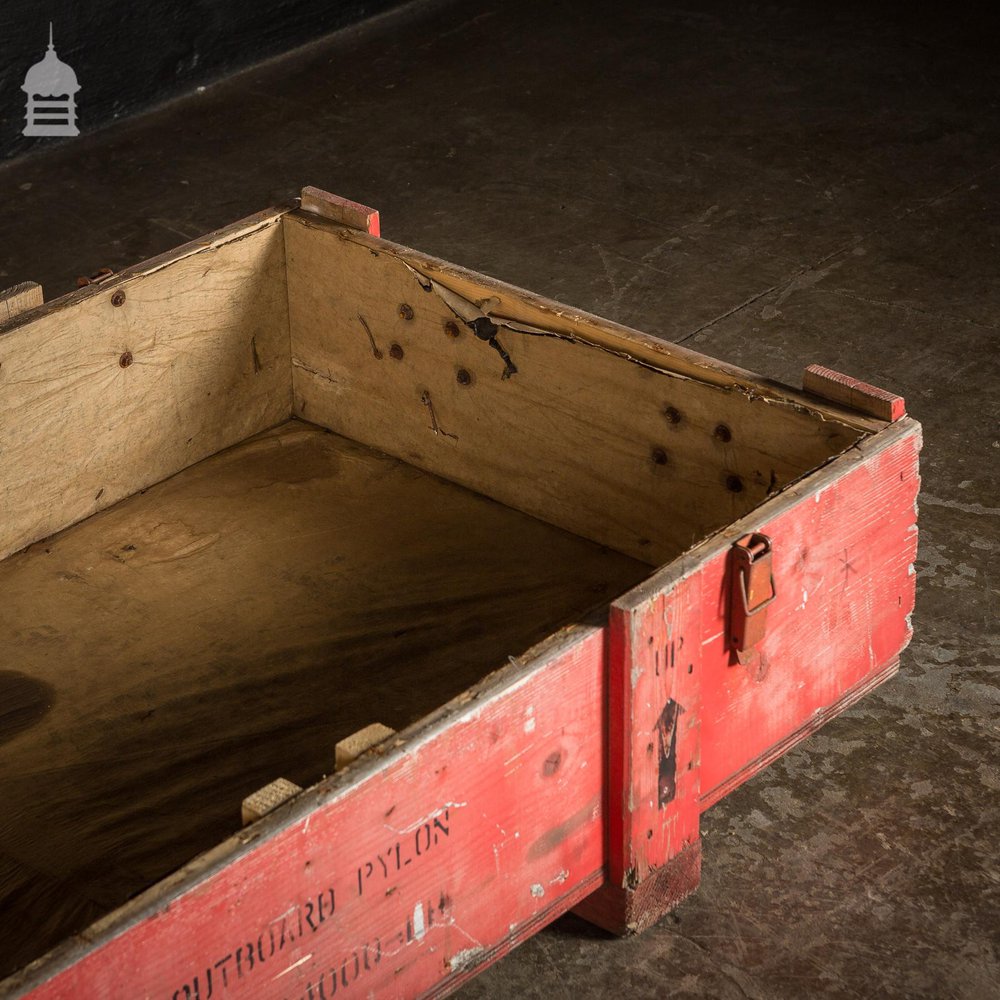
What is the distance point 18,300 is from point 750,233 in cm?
265

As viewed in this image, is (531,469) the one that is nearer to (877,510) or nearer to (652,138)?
(877,510)

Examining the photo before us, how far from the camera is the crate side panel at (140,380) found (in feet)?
12.0

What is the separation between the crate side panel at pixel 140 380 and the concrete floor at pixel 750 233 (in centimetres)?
141

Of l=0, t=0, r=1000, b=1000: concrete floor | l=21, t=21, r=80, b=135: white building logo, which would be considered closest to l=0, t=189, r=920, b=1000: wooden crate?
l=0, t=0, r=1000, b=1000: concrete floor

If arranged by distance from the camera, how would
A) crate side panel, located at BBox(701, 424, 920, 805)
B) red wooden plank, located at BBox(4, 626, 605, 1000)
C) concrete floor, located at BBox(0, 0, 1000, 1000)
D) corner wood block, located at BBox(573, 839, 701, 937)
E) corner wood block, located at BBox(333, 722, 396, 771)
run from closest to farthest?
red wooden plank, located at BBox(4, 626, 605, 1000), corner wood block, located at BBox(333, 722, 396, 771), crate side panel, located at BBox(701, 424, 920, 805), corner wood block, located at BBox(573, 839, 701, 937), concrete floor, located at BBox(0, 0, 1000, 1000)

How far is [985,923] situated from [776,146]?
11.8 ft

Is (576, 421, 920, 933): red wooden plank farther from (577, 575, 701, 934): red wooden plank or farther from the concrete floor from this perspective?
the concrete floor

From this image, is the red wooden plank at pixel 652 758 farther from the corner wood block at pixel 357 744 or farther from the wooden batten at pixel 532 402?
the wooden batten at pixel 532 402

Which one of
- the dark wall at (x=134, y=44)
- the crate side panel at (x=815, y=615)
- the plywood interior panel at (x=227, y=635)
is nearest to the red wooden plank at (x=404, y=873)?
the crate side panel at (x=815, y=615)

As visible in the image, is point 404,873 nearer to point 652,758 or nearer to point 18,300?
point 652,758

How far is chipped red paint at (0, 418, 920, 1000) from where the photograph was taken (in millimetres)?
2250

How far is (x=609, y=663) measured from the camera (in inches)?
105

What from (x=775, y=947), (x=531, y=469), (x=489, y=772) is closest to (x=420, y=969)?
(x=489, y=772)

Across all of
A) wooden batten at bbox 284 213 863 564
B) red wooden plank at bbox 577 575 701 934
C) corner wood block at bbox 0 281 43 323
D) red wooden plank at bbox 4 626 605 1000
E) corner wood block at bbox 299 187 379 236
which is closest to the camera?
red wooden plank at bbox 4 626 605 1000
